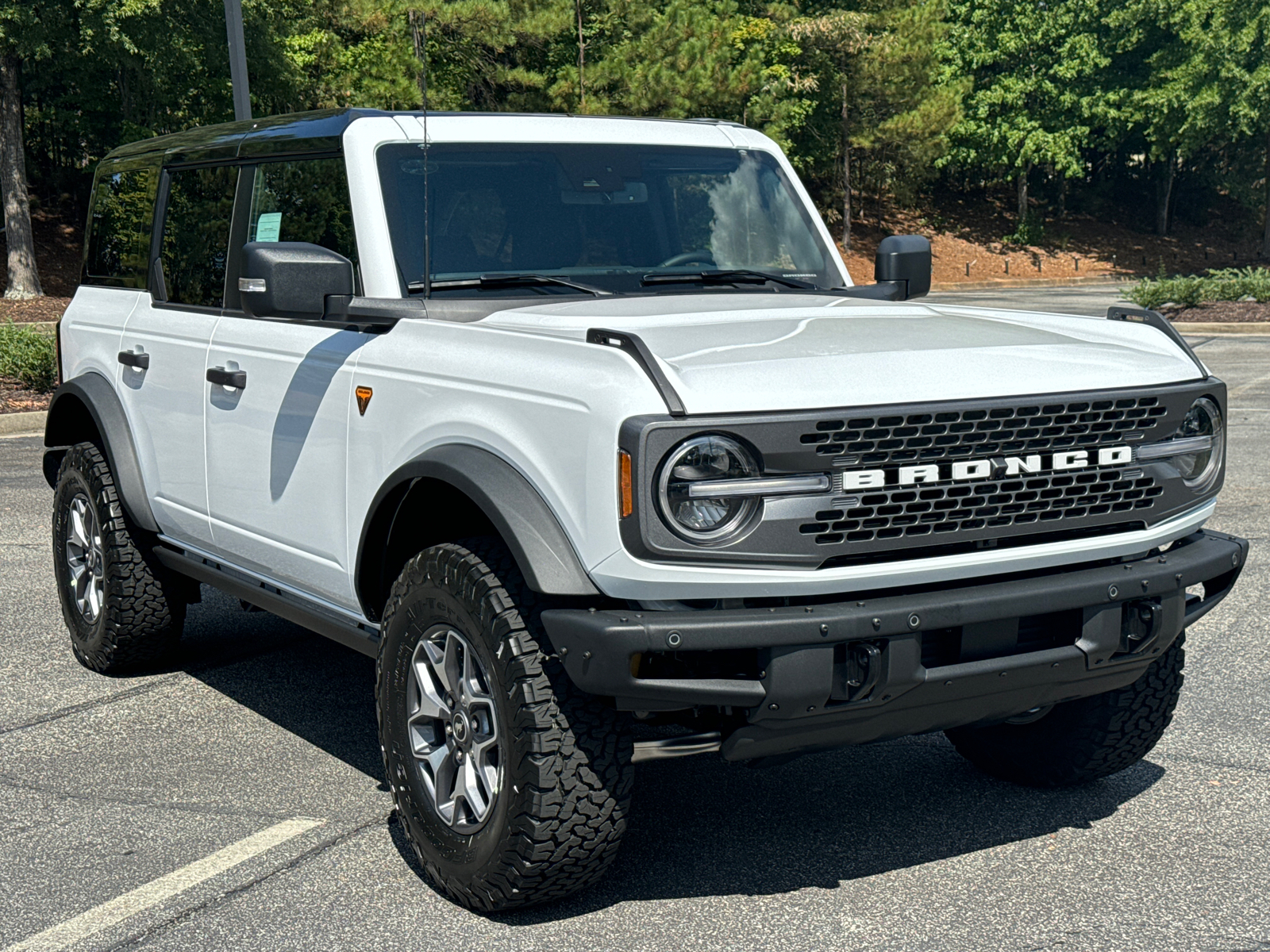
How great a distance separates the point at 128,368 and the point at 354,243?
1588mm

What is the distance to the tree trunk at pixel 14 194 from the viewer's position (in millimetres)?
27203

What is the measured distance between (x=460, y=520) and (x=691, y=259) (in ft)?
4.52

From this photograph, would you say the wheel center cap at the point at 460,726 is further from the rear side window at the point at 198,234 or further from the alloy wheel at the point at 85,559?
the alloy wheel at the point at 85,559

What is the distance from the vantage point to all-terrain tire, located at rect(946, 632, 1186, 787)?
4359 millimetres

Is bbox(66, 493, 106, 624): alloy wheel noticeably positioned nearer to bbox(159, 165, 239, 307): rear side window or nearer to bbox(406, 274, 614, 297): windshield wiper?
bbox(159, 165, 239, 307): rear side window

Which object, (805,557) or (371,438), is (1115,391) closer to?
(805,557)

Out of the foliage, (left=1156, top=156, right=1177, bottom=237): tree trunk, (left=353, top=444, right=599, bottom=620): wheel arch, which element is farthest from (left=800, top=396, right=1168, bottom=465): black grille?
(left=1156, top=156, right=1177, bottom=237): tree trunk

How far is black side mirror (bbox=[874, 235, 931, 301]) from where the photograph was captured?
5.28 metres

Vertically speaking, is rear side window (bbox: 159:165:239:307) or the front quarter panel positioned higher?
rear side window (bbox: 159:165:239:307)

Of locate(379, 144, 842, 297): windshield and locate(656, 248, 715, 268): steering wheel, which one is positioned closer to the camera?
locate(379, 144, 842, 297): windshield

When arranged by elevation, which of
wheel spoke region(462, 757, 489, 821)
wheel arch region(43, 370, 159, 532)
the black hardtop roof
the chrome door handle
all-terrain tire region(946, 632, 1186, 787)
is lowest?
all-terrain tire region(946, 632, 1186, 787)

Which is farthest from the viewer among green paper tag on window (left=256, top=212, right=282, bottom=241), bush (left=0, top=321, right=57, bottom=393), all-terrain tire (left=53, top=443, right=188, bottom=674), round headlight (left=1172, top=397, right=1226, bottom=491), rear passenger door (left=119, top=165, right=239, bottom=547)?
bush (left=0, top=321, right=57, bottom=393)

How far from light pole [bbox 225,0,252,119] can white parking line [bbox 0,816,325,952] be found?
40.9 ft

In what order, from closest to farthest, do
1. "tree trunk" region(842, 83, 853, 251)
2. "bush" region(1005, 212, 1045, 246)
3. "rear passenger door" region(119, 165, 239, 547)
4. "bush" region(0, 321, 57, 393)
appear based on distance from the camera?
"rear passenger door" region(119, 165, 239, 547), "bush" region(0, 321, 57, 393), "tree trunk" region(842, 83, 853, 251), "bush" region(1005, 212, 1045, 246)
